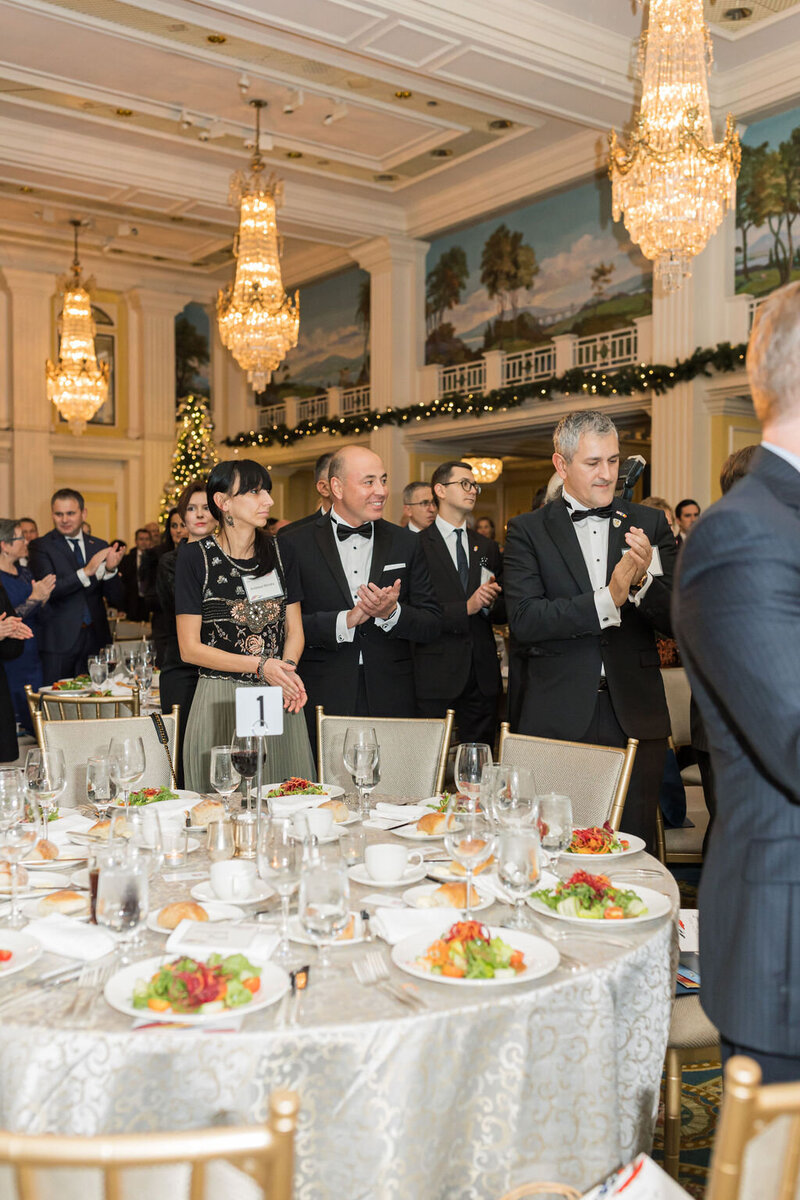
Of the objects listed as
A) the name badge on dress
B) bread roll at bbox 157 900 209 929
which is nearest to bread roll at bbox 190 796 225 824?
bread roll at bbox 157 900 209 929

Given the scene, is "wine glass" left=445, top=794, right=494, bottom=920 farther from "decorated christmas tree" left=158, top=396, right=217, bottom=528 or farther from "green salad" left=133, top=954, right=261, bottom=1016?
"decorated christmas tree" left=158, top=396, right=217, bottom=528

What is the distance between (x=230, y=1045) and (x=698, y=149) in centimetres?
694

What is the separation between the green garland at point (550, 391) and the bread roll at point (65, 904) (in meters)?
8.36

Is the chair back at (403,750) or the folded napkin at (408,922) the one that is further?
the chair back at (403,750)

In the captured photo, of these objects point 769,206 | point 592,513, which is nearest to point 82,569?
point 592,513

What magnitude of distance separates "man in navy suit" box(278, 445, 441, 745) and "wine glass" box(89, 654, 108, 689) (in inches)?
69.3

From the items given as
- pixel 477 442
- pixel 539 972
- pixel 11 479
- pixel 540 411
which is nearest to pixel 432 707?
pixel 539 972

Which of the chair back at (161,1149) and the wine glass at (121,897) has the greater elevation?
the wine glass at (121,897)

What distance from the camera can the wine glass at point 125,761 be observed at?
2.48 m

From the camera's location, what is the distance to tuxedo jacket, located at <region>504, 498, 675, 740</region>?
3.34 metres

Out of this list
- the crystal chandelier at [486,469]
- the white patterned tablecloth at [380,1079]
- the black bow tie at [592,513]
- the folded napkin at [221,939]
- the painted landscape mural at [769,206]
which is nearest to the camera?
the white patterned tablecloth at [380,1079]

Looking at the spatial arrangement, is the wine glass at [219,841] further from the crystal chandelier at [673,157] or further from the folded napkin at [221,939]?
the crystal chandelier at [673,157]

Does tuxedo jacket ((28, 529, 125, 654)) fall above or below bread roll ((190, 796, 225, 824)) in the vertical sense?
above

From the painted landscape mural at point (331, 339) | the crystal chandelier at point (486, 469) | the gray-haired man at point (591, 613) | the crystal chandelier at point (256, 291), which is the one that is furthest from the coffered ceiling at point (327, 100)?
the gray-haired man at point (591, 613)
